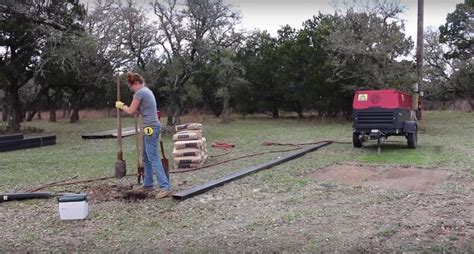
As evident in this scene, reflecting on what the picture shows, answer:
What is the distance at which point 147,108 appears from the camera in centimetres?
635

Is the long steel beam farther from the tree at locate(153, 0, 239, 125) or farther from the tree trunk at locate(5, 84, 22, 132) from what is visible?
the tree trunk at locate(5, 84, 22, 132)

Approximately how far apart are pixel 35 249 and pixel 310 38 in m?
22.9

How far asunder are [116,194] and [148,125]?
40.1 inches

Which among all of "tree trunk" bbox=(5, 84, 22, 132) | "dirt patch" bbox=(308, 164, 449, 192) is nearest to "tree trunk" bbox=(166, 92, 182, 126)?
"tree trunk" bbox=(5, 84, 22, 132)

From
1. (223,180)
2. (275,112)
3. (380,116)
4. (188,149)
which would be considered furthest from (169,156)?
(275,112)

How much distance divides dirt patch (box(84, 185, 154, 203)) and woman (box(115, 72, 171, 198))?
260 mm

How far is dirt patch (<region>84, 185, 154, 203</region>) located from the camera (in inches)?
241

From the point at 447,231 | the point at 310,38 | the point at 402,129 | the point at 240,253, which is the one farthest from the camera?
the point at 310,38

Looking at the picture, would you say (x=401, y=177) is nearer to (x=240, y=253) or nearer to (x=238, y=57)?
(x=240, y=253)

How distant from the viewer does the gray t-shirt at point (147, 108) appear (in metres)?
6.31

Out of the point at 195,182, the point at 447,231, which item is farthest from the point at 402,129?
the point at 447,231

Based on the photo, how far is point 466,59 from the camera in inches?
1120

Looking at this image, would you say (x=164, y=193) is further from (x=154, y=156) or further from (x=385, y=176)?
(x=385, y=176)

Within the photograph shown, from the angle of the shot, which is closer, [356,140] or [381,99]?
[381,99]
